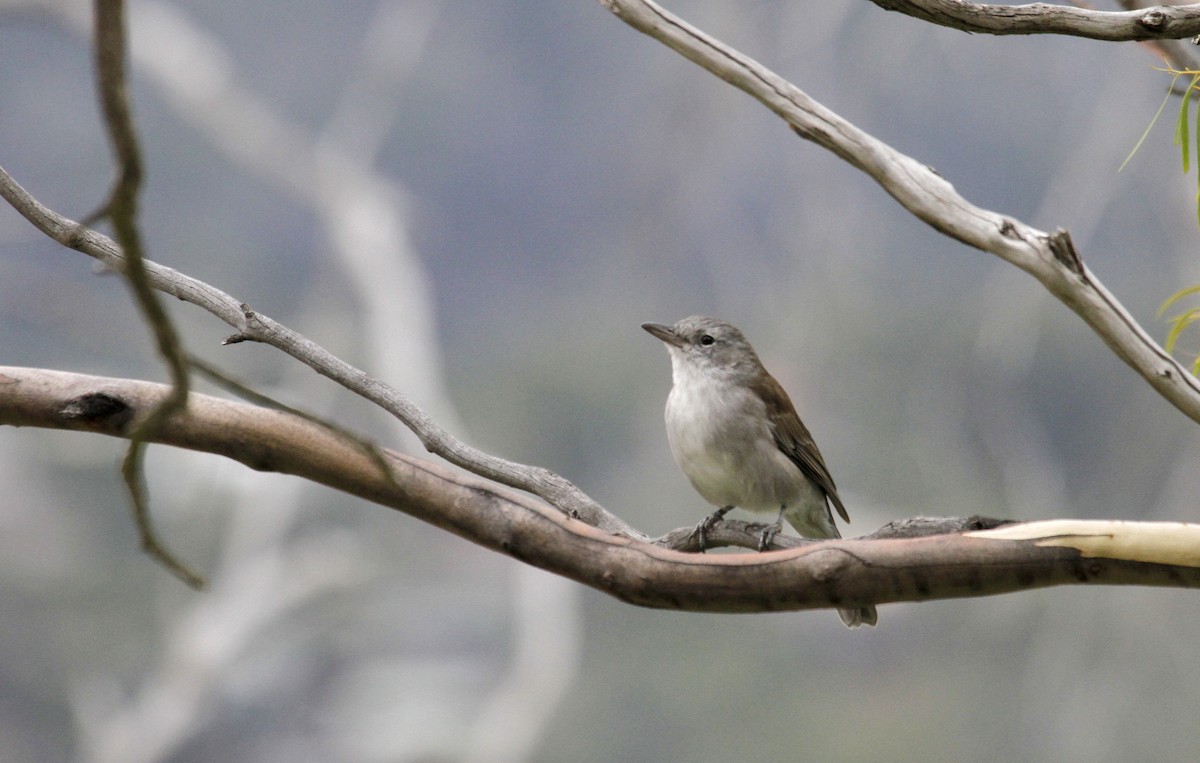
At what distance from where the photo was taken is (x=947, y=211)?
5.51 feet

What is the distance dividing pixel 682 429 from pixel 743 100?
17.5ft

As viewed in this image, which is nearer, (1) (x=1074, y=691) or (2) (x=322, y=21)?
(1) (x=1074, y=691)

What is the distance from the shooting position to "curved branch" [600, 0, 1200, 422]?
5.14ft

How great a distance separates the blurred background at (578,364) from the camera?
21.5 feet

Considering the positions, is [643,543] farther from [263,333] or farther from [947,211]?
[947,211]

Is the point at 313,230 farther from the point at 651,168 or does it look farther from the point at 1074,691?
the point at 1074,691

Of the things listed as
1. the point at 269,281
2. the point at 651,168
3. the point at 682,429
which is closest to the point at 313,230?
the point at 269,281

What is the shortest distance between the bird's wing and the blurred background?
361cm

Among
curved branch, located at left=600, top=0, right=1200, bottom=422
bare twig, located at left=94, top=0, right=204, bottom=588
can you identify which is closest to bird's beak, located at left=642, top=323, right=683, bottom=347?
curved branch, located at left=600, top=0, right=1200, bottom=422

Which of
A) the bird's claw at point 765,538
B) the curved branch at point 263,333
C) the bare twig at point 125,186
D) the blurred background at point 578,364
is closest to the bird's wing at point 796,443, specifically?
the bird's claw at point 765,538

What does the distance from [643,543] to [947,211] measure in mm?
747

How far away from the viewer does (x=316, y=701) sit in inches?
270

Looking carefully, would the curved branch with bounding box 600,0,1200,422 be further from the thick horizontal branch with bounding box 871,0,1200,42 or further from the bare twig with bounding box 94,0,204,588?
the bare twig with bounding box 94,0,204,588

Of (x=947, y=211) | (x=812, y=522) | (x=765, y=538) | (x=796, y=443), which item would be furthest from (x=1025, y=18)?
(x=812, y=522)
